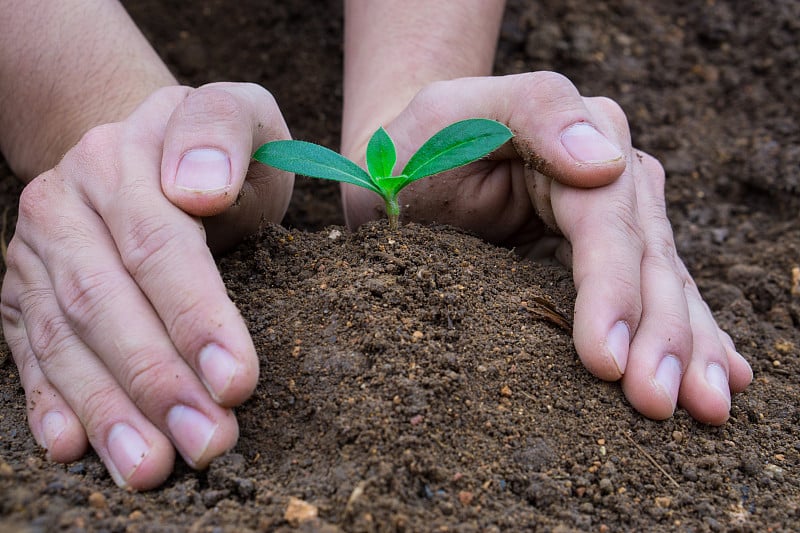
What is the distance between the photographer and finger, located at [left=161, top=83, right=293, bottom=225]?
1330 millimetres

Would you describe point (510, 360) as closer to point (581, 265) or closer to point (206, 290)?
point (581, 265)

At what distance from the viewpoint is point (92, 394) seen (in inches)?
50.6

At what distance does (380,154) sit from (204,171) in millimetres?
374

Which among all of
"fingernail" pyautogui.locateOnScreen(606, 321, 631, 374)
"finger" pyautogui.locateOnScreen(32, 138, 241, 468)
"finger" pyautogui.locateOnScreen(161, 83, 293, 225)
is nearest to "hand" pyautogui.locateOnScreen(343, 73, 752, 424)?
"fingernail" pyautogui.locateOnScreen(606, 321, 631, 374)

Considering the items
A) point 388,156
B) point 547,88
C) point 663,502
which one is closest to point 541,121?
point 547,88

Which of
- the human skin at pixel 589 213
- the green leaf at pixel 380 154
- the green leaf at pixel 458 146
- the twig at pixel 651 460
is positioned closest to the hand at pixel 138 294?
the green leaf at pixel 380 154

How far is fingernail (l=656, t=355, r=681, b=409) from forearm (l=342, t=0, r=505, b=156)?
3.54ft

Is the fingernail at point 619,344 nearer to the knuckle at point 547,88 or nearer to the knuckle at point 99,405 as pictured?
the knuckle at point 547,88

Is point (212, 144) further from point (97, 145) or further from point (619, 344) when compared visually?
point (619, 344)

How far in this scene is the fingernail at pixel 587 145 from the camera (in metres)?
1.54

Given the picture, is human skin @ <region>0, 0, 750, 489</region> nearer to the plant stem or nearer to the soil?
the soil

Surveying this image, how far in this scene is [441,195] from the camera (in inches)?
71.6

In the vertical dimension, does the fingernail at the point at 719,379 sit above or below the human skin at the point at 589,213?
below

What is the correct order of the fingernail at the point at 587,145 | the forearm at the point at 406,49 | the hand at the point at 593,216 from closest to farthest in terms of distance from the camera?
the hand at the point at 593,216, the fingernail at the point at 587,145, the forearm at the point at 406,49
